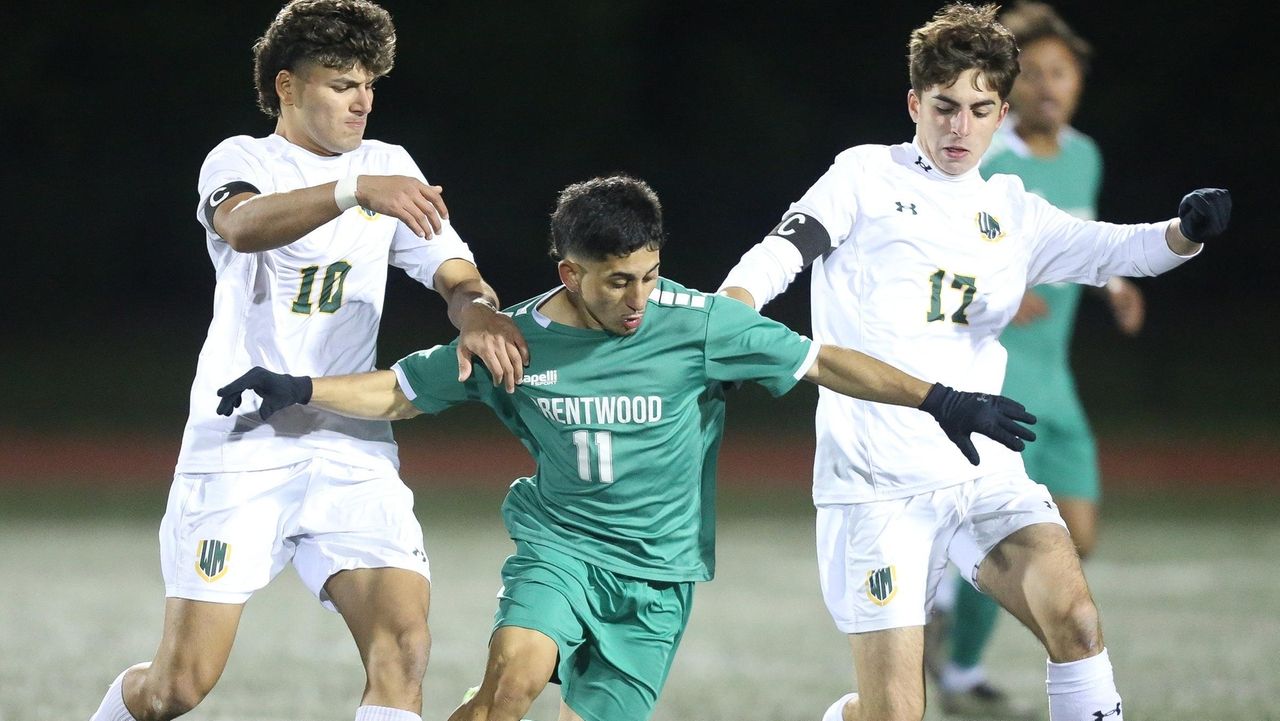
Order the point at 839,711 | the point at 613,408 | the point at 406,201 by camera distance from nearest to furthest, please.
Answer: the point at 406,201 < the point at 613,408 < the point at 839,711

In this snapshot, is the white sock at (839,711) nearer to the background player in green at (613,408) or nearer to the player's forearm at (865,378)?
the background player in green at (613,408)

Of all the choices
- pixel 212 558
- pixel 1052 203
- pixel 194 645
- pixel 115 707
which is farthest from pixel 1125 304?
pixel 115 707

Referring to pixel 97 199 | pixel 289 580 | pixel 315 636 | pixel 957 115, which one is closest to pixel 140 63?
pixel 97 199

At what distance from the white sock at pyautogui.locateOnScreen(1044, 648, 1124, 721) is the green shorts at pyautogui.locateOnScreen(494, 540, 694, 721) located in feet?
3.06

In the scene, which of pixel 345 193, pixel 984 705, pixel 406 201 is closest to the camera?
pixel 406 201

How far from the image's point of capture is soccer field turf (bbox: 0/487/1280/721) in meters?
5.76

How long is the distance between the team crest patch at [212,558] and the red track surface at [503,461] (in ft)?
28.7

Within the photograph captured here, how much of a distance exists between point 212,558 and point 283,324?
2.02 feet

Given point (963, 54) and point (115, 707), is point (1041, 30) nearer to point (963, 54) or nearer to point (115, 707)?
point (963, 54)

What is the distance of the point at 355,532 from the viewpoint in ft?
13.1

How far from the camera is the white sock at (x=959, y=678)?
5754 millimetres

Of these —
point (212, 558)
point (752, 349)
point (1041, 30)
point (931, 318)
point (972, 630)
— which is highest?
point (1041, 30)

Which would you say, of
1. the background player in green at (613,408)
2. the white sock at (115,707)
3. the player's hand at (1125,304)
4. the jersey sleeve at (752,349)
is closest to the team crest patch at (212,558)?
the white sock at (115,707)

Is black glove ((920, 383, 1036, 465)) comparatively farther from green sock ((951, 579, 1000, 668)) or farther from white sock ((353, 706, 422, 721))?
Result: green sock ((951, 579, 1000, 668))
